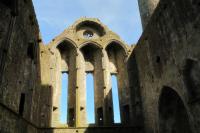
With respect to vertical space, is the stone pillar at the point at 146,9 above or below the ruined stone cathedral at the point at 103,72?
above

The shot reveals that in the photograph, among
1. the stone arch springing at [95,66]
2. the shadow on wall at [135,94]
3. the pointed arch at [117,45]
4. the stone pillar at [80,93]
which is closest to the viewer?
the shadow on wall at [135,94]

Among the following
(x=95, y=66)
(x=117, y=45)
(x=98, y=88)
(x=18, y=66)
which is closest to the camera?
(x=18, y=66)

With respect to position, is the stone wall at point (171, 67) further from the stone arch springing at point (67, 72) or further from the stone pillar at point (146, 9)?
the stone arch springing at point (67, 72)

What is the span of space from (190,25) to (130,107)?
20.3 feet

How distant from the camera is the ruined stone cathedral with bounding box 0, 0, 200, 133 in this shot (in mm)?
7754

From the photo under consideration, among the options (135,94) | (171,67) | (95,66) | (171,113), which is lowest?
(171,113)

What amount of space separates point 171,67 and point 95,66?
610 cm

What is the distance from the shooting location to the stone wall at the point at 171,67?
7740 millimetres

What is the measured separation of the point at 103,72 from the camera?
13.6 m

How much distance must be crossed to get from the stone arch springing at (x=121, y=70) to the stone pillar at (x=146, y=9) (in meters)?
2.68

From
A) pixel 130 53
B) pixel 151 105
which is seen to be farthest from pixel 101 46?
pixel 151 105

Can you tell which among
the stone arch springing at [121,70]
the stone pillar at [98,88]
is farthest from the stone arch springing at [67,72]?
the stone arch springing at [121,70]

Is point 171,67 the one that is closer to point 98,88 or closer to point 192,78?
point 192,78

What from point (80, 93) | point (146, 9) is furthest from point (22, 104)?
point (146, 9)
